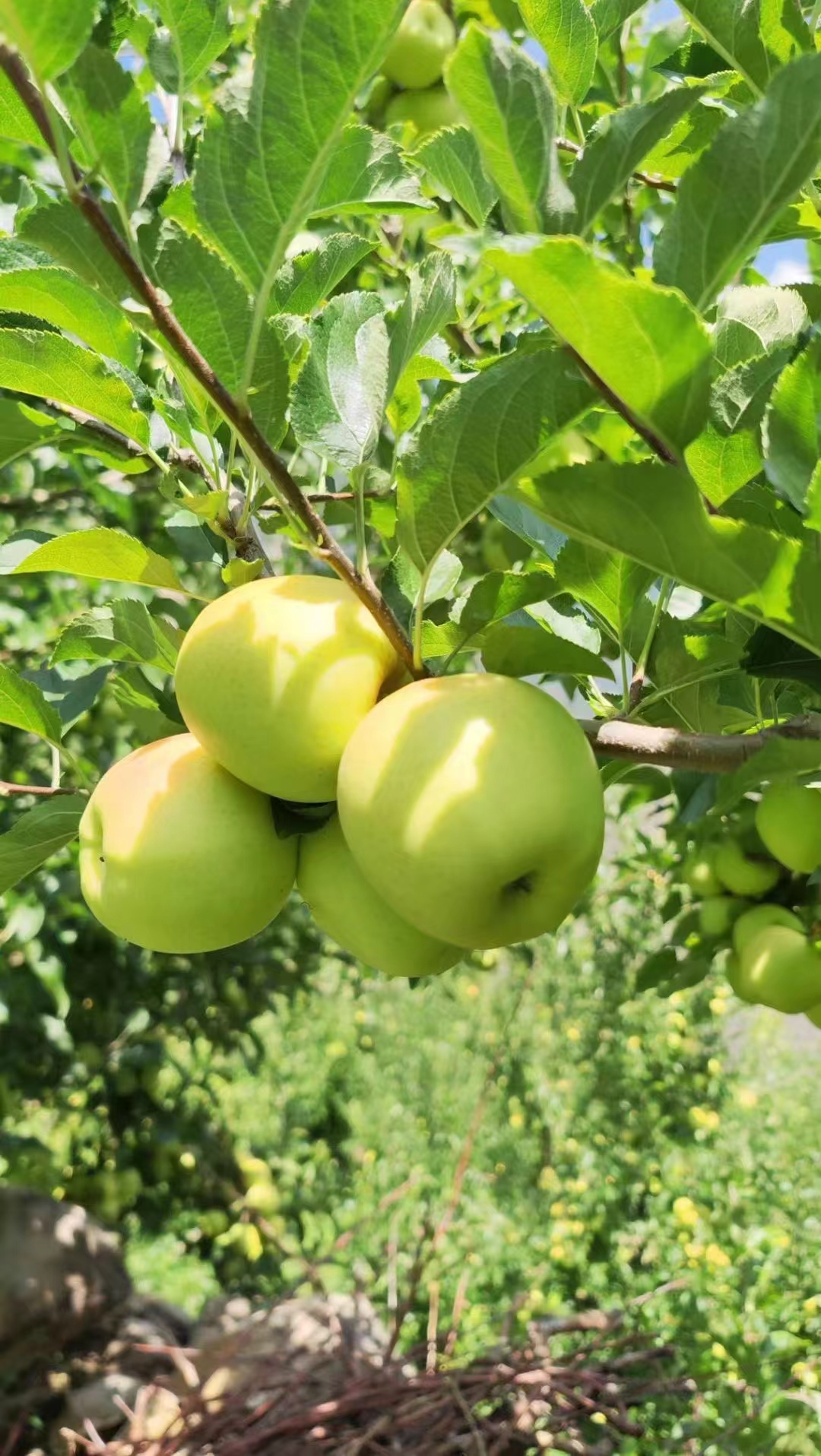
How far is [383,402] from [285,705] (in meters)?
0.15

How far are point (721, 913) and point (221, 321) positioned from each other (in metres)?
0.82

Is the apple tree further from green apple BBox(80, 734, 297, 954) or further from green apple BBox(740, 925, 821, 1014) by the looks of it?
green apple BBox(740, 925, 821, 1014)

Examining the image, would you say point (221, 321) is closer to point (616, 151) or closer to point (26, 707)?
point (616, 151)

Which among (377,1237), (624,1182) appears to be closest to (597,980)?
(624,1182)

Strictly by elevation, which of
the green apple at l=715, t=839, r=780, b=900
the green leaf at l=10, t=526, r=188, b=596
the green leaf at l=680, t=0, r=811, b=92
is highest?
the green leaf at l=680, t=0, r=811, b=92

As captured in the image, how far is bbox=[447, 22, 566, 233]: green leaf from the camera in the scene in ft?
1.24

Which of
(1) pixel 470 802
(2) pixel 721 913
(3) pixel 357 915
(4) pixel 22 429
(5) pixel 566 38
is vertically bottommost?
(2) pixel 721 913

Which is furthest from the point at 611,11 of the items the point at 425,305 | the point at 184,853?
the point at 184,853

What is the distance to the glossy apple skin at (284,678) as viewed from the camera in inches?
20.0

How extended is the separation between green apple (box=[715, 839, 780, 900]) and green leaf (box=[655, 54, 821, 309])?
72 centimetres

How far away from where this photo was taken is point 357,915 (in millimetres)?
582

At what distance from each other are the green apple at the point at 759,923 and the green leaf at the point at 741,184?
2.34ft

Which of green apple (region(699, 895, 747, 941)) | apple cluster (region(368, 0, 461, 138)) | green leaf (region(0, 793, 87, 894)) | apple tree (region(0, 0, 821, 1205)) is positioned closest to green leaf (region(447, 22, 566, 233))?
apple tree (region(0, 0, 821, 1205))

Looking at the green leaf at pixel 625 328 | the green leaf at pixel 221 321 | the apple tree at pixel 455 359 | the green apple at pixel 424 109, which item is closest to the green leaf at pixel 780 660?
the apple tree at pixel 455 359
